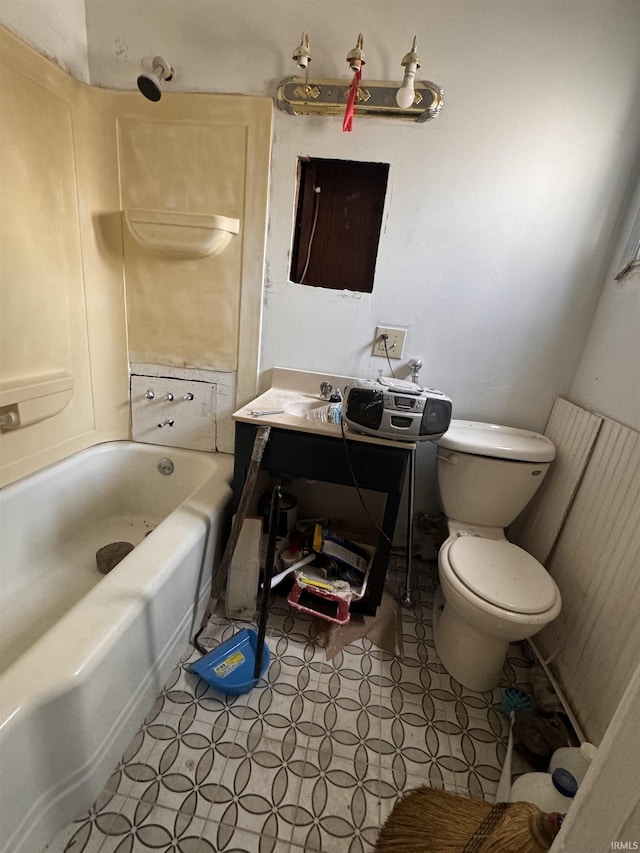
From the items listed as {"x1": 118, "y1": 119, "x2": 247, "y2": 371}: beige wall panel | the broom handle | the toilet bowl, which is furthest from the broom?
{"x1": 118, "y1": 119, "x2": 247, "y2": 371}: beige wall panel

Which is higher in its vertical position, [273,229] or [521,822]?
[273,229]

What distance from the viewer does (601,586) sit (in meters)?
1.04

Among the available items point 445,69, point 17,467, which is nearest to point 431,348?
point 445,69

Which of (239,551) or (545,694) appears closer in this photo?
(545,694)

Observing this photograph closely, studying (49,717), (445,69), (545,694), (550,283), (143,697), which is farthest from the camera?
(550,283)

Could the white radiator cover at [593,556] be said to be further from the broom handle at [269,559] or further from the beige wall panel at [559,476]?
the broom handle at [269,559]

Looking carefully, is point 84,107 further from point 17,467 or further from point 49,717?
point 49,717

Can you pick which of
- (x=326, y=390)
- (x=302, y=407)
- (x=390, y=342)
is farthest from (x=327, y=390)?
(x=390, y=342)

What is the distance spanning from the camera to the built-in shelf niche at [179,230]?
50.8 inches

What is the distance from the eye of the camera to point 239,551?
1258 millimetres

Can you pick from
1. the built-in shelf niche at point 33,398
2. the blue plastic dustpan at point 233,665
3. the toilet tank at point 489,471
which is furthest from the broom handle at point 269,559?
the built-in shelf niche at point 33,398

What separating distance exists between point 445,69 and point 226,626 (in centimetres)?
202

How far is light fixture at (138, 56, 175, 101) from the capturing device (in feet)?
3.67

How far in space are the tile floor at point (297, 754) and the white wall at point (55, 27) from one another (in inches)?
76.0
